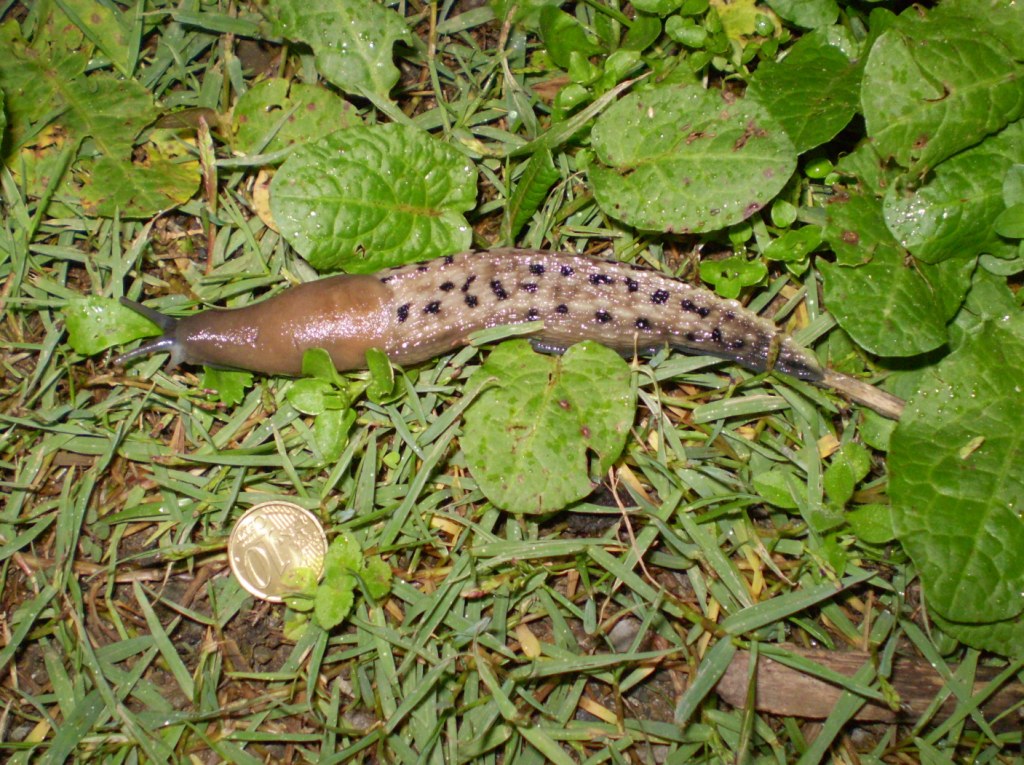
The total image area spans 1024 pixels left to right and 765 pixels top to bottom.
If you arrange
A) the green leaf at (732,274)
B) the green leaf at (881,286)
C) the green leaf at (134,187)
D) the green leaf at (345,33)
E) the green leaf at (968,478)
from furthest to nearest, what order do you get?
1. the green leaf at (134,187)
2. the green leaf at (345,33)
3. the green leaf at (732,274)
4. the green leaf at (881,286)
5. the green leaf at (968,478)

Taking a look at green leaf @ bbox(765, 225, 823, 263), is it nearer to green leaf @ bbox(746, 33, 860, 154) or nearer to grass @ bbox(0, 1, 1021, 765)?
grass @ bbox(0, 1, 1021, 765)

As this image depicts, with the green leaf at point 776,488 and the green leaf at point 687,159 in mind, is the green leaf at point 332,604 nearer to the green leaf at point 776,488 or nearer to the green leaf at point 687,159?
the green leaf at point 776,488

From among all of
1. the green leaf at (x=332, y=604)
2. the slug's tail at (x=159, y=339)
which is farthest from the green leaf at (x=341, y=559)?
the slug's tail at (x=159, y=339)

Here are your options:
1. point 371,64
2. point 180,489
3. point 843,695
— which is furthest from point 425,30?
point 843,695

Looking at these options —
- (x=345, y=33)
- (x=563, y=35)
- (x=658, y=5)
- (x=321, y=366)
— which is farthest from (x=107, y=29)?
(x=658, y=5)

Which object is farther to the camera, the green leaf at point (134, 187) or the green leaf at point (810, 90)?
the green leaf at point (134, 187)

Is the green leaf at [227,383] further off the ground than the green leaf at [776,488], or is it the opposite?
the green leaf at [227,383]

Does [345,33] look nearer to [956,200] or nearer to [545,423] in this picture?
[545,423]

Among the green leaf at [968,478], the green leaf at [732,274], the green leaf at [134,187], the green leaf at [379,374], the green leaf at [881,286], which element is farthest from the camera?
the green leaf at [134,187]
